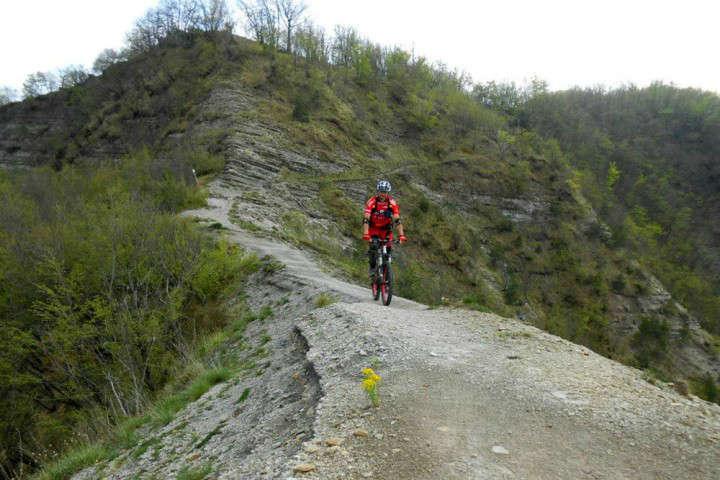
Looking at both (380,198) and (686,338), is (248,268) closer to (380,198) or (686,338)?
(380,198)

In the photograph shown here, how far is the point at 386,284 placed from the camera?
8.55m

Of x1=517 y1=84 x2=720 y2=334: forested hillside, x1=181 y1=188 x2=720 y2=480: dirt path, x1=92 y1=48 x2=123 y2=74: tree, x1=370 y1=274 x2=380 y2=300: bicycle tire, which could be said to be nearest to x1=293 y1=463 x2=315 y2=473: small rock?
x1=181 y1=188 x2=720 y2=480: dirt path

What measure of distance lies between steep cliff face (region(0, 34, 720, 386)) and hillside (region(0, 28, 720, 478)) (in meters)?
0.17

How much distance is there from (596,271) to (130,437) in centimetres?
4294

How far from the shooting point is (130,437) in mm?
6195

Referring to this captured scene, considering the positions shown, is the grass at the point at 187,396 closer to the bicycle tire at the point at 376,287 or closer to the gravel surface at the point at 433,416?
the gravel surface at the point at 433,416

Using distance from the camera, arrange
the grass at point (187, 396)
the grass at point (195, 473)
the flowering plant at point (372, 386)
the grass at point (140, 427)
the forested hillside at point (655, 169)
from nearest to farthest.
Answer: the flowering plant at point (372, 386) < the grass at point (195, 473) < the grass at point (140, 427) < the grass at point (187, 396) < the forested hillside at point (655, 169)

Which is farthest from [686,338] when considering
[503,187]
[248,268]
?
[248,268]

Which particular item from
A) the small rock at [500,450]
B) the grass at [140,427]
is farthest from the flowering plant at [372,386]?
the grass at [140,427]

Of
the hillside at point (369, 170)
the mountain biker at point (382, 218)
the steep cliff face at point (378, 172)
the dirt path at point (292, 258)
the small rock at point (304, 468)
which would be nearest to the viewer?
the small rock at point (304, 468)

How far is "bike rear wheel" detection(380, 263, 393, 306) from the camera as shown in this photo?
333 inches

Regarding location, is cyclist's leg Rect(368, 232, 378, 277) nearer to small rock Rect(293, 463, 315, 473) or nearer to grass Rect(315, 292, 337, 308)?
grass Rect(315, 292, 337, 308)

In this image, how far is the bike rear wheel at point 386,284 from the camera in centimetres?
847

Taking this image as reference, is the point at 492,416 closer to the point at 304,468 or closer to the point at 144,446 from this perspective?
the point at 304,468
